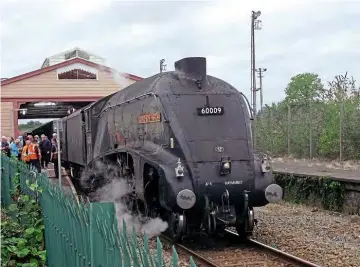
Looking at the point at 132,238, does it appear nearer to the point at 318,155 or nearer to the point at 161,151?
the point at 161,151

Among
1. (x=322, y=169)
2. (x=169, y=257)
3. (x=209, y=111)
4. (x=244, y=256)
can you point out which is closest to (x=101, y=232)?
(x=169, y=257)

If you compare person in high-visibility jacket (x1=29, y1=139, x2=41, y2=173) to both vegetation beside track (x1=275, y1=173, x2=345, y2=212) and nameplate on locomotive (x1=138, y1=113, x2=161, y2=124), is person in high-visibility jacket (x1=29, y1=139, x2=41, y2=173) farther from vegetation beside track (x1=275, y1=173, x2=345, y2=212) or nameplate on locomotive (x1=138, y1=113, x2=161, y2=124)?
vegetation beside track (x1=275, y1=173, x2=345, y2=212)

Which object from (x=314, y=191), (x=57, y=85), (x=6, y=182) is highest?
(x=57, y=85)

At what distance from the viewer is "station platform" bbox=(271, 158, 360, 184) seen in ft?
40.4

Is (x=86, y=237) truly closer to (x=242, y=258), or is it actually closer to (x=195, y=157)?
(x=242, y=258)

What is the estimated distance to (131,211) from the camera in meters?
9.89

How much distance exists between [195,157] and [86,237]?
4.57 metres

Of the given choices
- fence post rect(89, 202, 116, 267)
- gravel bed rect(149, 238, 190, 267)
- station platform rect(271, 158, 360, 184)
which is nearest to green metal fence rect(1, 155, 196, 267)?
fence post rect(89, 202, 116, 267)

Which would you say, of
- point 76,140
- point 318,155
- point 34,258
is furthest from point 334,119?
point 34,258

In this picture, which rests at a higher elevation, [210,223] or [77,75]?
[77,75]

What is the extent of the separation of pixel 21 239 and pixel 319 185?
27.9 ft

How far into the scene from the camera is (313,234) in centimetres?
927

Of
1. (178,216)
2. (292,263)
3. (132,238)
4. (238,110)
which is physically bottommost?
(292,263)

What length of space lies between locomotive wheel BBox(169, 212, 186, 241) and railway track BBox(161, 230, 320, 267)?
25cm
